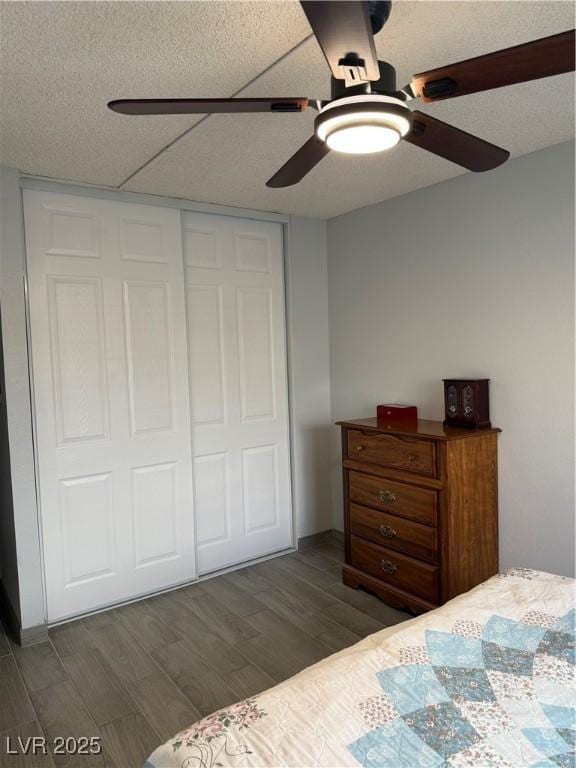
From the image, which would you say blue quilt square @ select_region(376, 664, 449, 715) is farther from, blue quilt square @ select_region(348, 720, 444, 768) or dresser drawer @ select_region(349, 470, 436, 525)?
dresser drawer @ select_region(349, 470, 436, 525)

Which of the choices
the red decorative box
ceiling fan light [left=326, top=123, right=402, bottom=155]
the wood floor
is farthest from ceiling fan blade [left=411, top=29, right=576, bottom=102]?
the wood floor

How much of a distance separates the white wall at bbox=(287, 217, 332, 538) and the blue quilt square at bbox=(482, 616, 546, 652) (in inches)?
89.6

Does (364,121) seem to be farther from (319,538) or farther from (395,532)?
(319,538)

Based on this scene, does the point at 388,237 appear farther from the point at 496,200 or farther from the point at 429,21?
the point at 429,21

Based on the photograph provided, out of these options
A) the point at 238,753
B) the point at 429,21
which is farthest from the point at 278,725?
the point at 429,21

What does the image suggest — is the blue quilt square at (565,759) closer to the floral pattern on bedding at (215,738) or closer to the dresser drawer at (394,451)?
the floral pattern on bedding at (215,738)

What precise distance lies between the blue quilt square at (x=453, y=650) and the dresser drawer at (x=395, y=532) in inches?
45.8

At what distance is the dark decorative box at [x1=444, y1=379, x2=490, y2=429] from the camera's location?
8.95 feet

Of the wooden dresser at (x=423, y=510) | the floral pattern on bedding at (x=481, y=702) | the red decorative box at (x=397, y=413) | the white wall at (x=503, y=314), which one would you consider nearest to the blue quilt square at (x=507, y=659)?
the floral pattern on bedding at (x=481, y=702)

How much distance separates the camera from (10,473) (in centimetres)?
263

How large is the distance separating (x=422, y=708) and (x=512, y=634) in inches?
17.3

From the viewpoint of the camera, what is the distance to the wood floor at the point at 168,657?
2049mm

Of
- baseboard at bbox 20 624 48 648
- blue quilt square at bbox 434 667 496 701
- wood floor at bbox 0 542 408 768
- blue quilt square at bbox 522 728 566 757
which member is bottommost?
wood floor at bbox 0 542 408 768

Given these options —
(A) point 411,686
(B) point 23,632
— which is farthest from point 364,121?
(B) point 23,632
